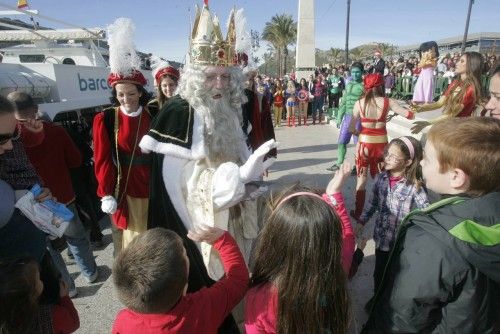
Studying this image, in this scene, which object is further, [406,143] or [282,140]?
[282,140]

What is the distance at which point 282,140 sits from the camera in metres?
9.57

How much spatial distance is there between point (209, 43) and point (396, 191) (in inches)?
65.1

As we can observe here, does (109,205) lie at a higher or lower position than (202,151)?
lower

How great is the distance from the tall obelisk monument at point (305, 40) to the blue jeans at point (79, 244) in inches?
619

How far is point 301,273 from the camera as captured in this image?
1.23m

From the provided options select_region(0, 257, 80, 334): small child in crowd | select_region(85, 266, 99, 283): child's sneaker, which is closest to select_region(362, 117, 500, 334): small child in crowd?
select_region(0, 257, 80, 334): small child in crowd

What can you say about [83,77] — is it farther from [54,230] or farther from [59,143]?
[54,230]

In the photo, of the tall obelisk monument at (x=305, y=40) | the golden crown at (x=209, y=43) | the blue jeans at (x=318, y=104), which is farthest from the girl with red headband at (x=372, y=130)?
the tall obelisk monument at (x=305, y=40)

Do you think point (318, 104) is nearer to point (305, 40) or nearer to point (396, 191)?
point (305, 40)

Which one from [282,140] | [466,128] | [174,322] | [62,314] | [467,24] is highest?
[467,24]

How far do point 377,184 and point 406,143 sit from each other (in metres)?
0.37

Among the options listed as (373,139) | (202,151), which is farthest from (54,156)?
(373,139)

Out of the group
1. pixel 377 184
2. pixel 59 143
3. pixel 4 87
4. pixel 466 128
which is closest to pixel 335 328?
pixel 466 128

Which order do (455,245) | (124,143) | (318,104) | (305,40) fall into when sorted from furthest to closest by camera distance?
(305,40) < (318,104) < (124,143) < (455,245)
